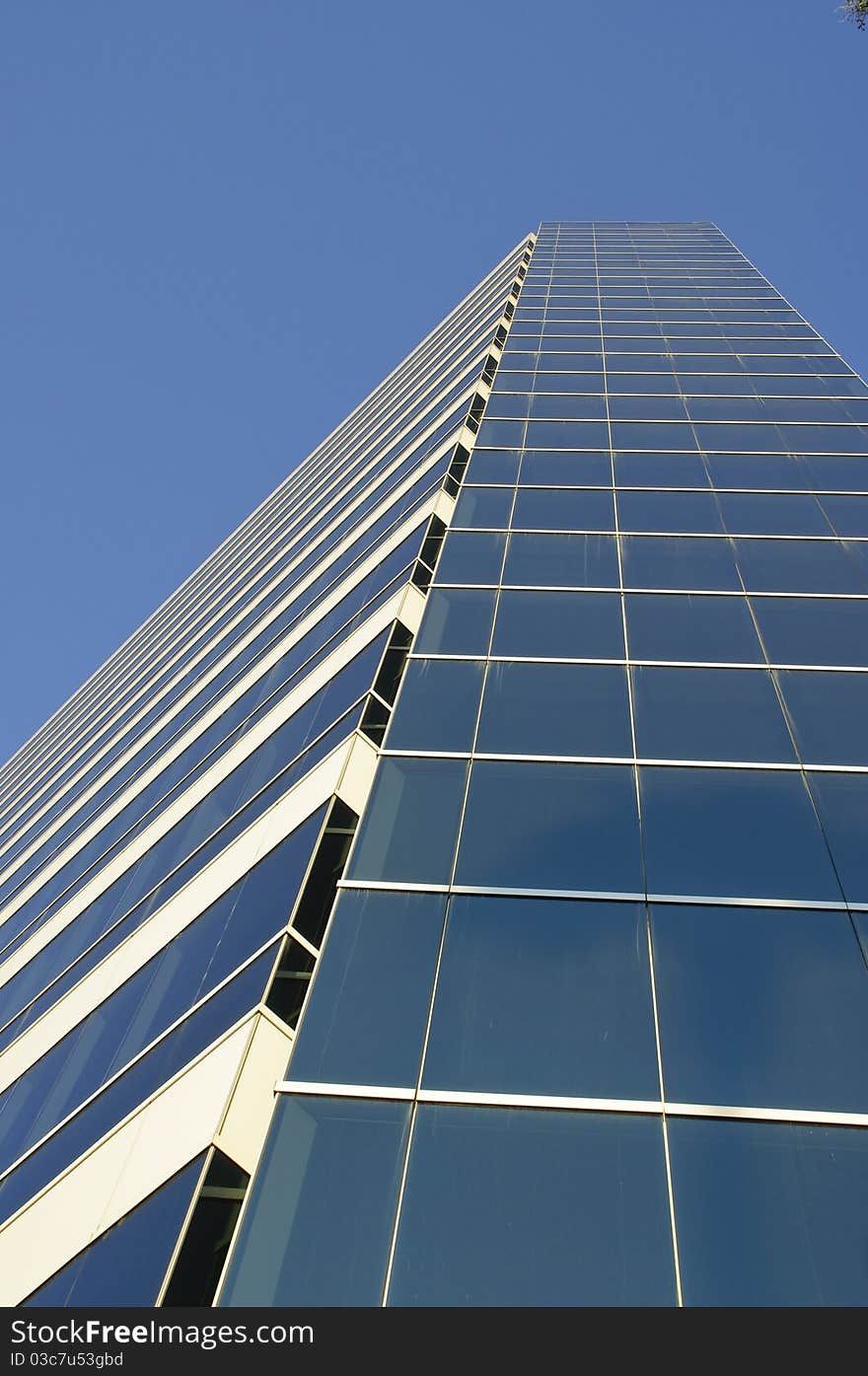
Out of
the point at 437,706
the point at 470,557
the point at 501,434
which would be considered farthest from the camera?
the point at 501,434

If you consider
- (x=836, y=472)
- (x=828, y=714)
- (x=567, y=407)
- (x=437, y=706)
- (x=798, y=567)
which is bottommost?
(x=437, y=706)

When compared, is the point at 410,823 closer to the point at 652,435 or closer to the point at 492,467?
the point at 492,467

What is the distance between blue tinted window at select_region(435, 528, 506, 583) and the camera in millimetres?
14391

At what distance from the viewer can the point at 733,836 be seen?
9.27 metres

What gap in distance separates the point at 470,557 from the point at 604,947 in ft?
26.4

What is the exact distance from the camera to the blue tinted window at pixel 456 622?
496 inches

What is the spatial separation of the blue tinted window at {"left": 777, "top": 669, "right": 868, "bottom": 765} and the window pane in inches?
146

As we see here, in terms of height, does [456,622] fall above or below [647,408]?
below

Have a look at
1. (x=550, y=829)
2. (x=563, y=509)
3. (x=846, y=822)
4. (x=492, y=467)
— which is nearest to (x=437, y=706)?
(x=550, y=829)

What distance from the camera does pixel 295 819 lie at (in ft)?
35.7

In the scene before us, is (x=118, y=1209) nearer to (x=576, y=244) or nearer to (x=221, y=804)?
(x=221, y=804)

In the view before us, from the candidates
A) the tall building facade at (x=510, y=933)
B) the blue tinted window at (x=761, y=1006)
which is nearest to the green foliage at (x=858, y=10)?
the tall building facade at (x=510, y=933)

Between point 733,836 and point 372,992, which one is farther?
point 733,836
